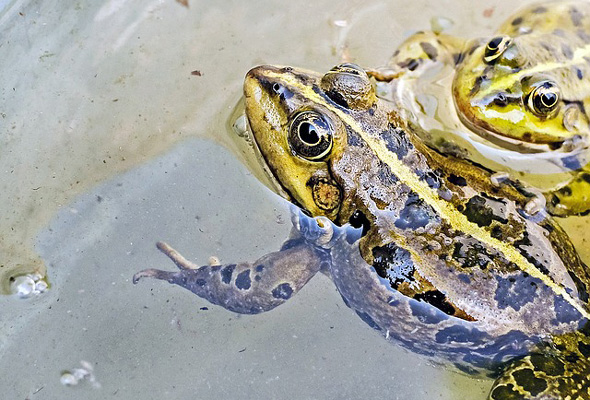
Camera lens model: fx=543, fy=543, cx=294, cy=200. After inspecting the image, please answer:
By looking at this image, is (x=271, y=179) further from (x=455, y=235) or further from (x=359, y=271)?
(x=455, y=235)

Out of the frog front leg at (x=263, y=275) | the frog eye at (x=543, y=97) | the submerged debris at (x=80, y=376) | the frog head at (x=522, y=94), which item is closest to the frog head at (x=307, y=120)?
the frog front leg at (x=263, y=275)

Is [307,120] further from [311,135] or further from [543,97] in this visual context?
[543,97]

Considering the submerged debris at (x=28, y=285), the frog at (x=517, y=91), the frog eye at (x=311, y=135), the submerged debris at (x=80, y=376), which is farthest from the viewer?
the frog at (x=517, y=91)

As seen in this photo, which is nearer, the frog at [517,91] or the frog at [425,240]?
the frog at [425,240]

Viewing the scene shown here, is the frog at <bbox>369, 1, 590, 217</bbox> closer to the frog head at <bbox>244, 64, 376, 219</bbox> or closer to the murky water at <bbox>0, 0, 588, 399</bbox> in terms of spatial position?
the murky water at <bbox>0, 0, 588, 399</bbox>

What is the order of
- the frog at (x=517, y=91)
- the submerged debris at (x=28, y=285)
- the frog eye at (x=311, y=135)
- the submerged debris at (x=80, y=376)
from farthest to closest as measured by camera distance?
1. the frog at (x=517, y=91)
2. the submerged debris at (x=28, y=285)
3. the submerged debris at (x=80, y=376)
4. the frog eye at (x=311, y=135)

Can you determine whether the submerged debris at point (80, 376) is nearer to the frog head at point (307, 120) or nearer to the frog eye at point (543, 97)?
the frog head at point (307, 120)

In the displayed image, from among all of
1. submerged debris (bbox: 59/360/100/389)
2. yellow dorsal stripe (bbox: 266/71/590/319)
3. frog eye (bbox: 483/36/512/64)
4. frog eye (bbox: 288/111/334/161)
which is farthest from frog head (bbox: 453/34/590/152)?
submerged debris (bbox: 59/360/100/389)

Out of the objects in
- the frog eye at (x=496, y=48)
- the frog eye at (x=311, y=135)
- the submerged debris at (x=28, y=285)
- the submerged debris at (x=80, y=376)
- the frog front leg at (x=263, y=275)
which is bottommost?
the submerged debris at (x=80, y=376)
